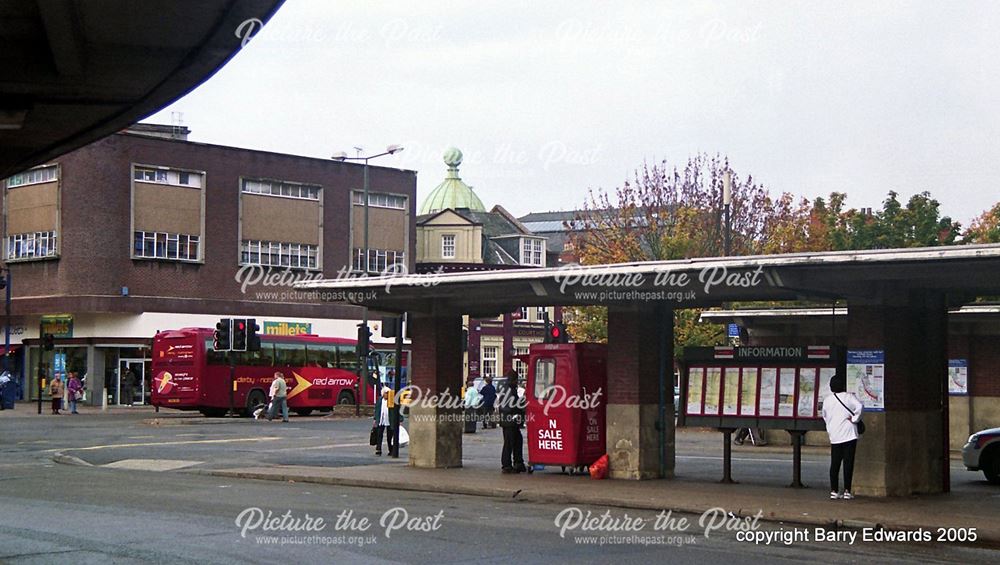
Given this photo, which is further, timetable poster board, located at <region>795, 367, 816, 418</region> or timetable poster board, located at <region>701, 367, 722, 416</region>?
timetable poster board, located at <region>701, 367, 722, 416</region>

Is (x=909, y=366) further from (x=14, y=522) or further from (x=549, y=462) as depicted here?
(x=14, y=522)

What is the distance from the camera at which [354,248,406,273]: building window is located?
6794cm

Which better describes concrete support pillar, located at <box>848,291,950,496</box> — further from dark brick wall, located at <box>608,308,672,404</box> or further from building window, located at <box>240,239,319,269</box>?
building window, located at <box>240,239,319,269</box>

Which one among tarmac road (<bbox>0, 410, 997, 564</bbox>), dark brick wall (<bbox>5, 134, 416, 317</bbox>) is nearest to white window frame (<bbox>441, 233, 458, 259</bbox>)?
dark brick wall (<bbox>5, 134, 416, 317</bbox>)

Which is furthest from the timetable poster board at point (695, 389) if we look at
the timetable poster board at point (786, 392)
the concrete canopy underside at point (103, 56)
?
the concrete canopy underside at point (103, 56)

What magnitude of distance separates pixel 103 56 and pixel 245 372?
3892 cm

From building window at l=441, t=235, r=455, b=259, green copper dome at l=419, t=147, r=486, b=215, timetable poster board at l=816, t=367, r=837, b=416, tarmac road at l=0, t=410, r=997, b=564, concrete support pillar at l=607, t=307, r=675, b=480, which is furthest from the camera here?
green copper dome at l=419, t=147, r=486, b=215

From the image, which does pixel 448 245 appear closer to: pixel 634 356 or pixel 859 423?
pixel 634 356

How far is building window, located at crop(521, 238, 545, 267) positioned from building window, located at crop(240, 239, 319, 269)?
886 inches

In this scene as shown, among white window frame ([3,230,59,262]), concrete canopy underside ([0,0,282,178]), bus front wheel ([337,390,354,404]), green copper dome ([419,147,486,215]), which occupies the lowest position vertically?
bus front wheel ([337,390,354,404])

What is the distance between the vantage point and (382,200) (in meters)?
68.7

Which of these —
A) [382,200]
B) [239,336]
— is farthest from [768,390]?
[382,200]

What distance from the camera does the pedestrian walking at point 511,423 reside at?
21234mm

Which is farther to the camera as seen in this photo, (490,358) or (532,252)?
(532,252)
